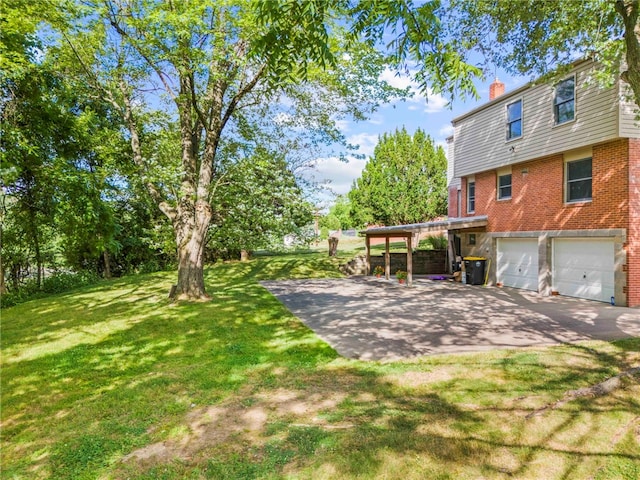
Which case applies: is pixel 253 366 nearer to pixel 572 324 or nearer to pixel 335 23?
pixel 572 324

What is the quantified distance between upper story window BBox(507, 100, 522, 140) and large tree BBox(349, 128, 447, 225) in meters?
11.0

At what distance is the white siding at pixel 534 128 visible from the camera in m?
10.3

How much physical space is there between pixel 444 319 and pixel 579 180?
6881mm

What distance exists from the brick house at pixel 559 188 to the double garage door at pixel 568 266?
3 centimetres

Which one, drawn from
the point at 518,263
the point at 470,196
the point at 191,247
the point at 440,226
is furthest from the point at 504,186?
the point at 191,247

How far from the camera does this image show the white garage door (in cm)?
1286

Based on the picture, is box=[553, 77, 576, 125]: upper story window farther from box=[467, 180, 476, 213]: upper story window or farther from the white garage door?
box=[467, 180, 476, 213]: upper story window

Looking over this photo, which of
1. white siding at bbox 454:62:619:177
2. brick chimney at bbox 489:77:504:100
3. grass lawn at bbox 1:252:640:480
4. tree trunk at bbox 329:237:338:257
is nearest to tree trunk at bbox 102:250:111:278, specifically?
tree trunk at bbox 329:237:338:257

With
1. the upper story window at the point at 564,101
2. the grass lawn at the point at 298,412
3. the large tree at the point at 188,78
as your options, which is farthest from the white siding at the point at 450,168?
the grass lawn at the point at 298,412

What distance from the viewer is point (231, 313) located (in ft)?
29.9

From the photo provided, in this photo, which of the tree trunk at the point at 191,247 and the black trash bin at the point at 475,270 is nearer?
the tree trunk at the point at 191,247

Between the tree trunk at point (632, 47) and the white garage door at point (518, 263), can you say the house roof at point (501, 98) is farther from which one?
the tree trunk at point (632, 47)

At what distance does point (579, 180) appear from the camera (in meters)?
11.3

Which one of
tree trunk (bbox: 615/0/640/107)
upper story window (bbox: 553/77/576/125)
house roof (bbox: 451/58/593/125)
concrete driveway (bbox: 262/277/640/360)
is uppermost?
house roof (bbox: 451/58/593/125)
